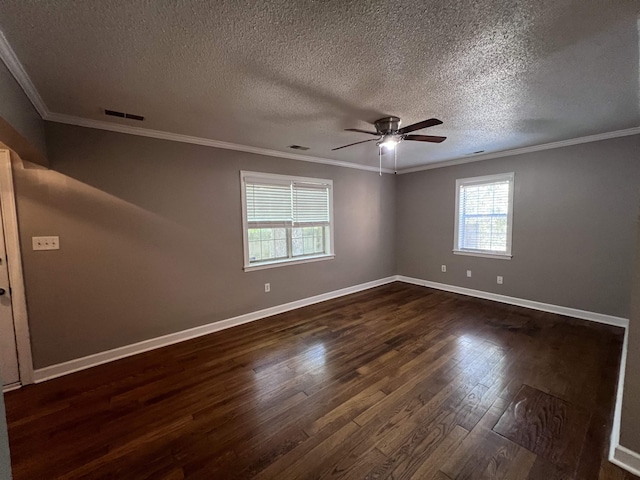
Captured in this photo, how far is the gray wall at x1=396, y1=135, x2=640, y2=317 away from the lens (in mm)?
3402

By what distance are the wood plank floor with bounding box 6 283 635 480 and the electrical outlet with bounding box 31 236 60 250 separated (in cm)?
127

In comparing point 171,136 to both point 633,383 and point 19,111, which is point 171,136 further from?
point 633,383

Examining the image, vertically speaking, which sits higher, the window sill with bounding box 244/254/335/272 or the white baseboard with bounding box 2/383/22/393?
the window sill with bounding box 244/254/335/272

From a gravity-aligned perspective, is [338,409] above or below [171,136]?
below

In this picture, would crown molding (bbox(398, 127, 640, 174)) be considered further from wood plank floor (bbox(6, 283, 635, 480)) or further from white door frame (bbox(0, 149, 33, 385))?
white door frame (bbox(0, 149, 33, 385))

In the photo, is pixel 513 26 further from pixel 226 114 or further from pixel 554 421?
pixel 554 421

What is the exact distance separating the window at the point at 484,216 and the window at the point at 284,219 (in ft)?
7.90

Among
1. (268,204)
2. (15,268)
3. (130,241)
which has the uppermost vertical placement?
(268,204)

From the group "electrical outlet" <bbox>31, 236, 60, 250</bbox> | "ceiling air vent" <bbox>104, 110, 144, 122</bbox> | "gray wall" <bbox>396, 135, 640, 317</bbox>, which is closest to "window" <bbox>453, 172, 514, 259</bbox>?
"gray wall" <bbox>396, 135, 640, 317</bbox>

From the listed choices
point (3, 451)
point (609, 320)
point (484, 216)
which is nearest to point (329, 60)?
point (3, 451)

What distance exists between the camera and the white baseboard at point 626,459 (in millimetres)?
1562

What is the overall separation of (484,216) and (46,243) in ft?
19.2

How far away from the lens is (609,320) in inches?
140

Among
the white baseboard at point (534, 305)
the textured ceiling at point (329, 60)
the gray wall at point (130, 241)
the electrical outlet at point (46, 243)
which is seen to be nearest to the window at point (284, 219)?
the gray wall at point (130, 241)
